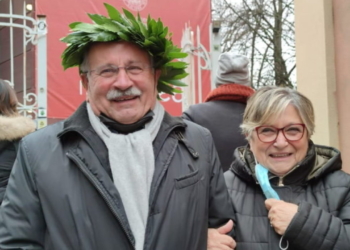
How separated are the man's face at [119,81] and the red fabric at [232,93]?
5.52ft

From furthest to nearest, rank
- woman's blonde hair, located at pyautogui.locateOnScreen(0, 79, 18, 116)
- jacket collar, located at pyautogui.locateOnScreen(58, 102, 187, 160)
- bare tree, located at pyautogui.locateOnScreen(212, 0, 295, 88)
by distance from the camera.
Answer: bare tree, located at pyautogui.locateOnScreen(212, 0, 295, 88), woman's blonde hair, located at pyautogui.locateOnScreen(0, 79, 18, 116), jacket collar, located at pyautogui.locateOnScreen(58, 102, 187, 160)

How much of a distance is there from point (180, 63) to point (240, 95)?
148cm

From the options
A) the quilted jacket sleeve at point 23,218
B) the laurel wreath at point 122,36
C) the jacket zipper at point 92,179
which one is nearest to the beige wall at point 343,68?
the laurel wreath at point 122,36

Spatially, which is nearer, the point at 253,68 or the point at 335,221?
the point at 335,221

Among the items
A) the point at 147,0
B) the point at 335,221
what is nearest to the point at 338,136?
the point at 335,221

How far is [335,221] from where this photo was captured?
207cm

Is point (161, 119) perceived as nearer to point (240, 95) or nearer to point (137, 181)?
point (137, 181)

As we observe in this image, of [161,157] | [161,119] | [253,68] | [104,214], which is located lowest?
[104,214]

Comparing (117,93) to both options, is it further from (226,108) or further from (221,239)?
(226,108)

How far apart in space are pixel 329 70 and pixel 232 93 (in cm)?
156

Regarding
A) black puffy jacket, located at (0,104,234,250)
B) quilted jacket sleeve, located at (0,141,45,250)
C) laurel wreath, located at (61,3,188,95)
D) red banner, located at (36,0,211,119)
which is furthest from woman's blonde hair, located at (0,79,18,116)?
red banner, located at (36,0,211,119)

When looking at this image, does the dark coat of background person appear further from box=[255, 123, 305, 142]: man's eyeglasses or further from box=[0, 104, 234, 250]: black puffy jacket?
box=[255, 123, 305, 142]: man's eyeglasses

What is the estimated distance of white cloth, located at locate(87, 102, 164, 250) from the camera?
6.31 feet

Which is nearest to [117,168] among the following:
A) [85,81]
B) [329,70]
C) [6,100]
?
[85,81]
